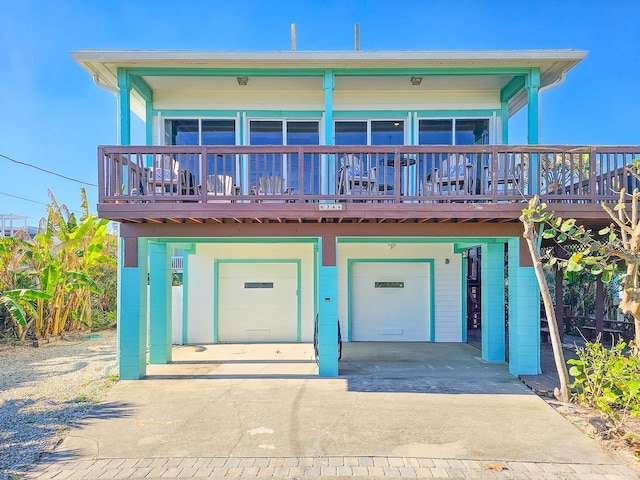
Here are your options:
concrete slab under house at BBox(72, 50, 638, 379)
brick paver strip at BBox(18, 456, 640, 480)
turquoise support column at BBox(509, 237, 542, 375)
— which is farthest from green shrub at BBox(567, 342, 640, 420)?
concrete slab under house at BBox(72, 50, 638, 379)

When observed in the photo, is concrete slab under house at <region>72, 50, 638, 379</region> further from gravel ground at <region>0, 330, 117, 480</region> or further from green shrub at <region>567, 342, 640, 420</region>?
green shrub at <region>567, 342, 640, 420</region>

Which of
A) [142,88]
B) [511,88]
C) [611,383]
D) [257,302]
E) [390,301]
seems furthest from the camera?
[390,301]

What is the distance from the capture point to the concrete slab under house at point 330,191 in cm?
675

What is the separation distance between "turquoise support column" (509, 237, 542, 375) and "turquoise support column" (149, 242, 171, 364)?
6.32 m

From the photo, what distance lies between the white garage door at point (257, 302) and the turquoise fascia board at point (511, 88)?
6.14m

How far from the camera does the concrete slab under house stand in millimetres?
6746

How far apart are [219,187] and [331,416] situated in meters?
4.48

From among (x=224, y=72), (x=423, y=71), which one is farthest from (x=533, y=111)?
(x=224, y=72)

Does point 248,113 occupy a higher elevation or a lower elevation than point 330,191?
higher

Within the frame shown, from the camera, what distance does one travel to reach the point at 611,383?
5070 mm

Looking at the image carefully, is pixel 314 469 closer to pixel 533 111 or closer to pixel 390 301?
pixel 390 301

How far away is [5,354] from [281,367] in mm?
6089

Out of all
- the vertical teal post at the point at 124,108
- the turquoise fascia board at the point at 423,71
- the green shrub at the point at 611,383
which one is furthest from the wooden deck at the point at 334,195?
the green shrub at the point at 611,383

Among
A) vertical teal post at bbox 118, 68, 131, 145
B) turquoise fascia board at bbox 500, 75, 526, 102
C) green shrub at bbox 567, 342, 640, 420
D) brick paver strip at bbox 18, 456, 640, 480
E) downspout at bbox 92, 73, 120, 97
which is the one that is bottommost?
brick paver strip at bbox 18, 456, 640, 480
